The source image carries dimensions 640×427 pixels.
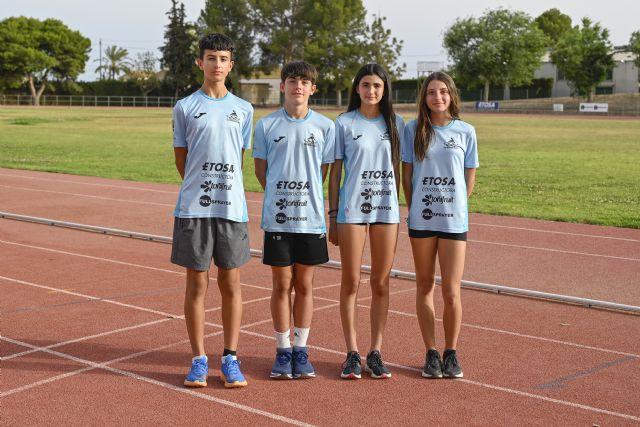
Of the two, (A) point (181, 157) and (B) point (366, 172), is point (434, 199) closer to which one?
(B) point (366, 172)

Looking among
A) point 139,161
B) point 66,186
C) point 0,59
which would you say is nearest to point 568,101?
point 0,59

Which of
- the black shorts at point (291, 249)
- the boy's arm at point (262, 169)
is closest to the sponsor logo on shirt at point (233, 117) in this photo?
the boy's arm at point (262, 169)

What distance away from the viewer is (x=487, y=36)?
304 feet

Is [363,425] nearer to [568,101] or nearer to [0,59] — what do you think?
[568,101]

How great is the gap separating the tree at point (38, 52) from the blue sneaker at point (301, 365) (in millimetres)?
86943

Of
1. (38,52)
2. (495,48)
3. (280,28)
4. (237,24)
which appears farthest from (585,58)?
(38,52)

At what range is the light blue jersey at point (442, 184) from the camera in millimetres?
5734

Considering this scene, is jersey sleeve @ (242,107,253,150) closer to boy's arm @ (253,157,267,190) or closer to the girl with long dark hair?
boy's arm @ (253,157,267,190)

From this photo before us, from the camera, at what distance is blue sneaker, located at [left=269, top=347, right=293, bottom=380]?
5613mm

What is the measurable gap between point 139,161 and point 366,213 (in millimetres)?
20169

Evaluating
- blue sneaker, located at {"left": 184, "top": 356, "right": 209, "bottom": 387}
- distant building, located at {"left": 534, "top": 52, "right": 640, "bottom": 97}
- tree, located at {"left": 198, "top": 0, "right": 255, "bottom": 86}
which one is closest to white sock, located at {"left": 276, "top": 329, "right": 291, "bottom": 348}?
blue sneaker, located at {"left": 184, "top": 356, "right": 209, "bottom": 387}

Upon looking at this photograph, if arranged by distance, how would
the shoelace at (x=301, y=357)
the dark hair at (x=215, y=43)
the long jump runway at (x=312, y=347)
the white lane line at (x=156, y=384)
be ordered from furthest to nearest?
1. the shoelace at (x=301, y=357)
2. the dark hair at (x=215, y=43)
3. the long jump runway at (x=312, y=347)
4. the white lane line at (x=156, y=384)

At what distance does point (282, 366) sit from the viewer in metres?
5.63

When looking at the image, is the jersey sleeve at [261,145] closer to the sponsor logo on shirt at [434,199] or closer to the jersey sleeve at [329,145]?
the jersey sleeve at [329,145]
